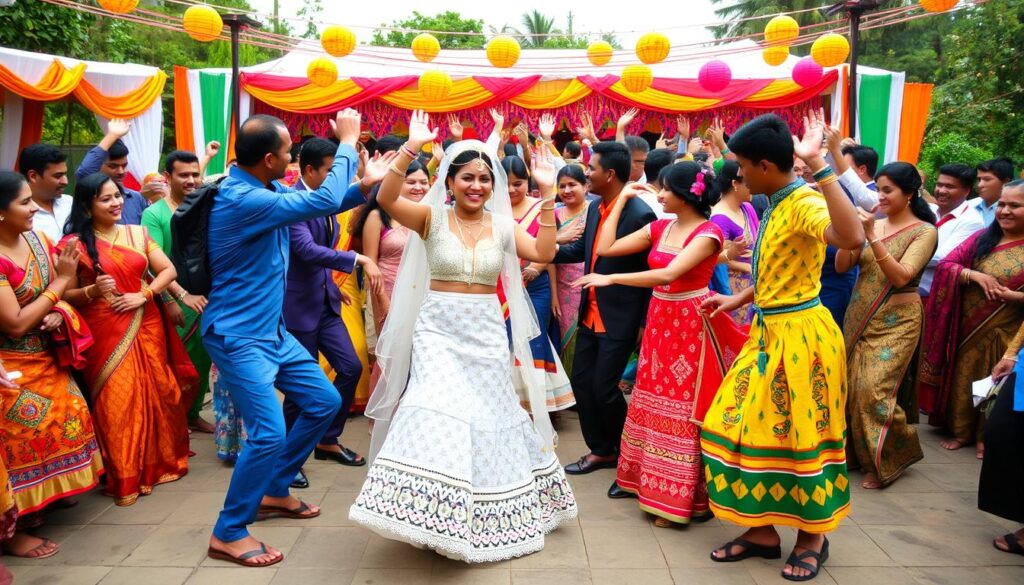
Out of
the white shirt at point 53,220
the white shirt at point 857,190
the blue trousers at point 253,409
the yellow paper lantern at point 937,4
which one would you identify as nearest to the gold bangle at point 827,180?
the white shirt at point 857,190

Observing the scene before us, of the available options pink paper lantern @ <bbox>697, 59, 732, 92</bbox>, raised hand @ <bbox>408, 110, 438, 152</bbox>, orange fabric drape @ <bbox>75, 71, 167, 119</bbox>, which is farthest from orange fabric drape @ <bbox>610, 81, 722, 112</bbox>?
raised hand @ <bbox>408, 110, 438, 152</bbox>

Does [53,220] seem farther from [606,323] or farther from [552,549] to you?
[552,549]

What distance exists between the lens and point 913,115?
11.2 m

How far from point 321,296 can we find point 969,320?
426cm

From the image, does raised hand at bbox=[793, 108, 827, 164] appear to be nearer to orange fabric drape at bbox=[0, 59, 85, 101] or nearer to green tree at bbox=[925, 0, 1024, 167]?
orange fabric drape at bbox=[0, 59, 85, 101]

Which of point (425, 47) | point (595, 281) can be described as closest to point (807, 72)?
point (425, 47)

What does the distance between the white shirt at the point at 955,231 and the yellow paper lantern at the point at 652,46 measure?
4212 mm

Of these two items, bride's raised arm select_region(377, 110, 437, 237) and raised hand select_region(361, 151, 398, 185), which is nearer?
bride's raised arm select_region(377, 110, 437, 237)

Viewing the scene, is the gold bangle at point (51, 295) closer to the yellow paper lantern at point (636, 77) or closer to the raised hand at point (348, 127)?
the raised hand at point (348, 127)

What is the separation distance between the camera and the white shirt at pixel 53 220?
4648 mm

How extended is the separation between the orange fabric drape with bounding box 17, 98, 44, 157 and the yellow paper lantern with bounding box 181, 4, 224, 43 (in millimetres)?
3086

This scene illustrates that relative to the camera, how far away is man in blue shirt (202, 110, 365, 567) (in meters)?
3.39

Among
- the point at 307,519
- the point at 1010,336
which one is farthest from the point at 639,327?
the point at 1010,336

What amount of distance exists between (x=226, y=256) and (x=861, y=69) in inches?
435
